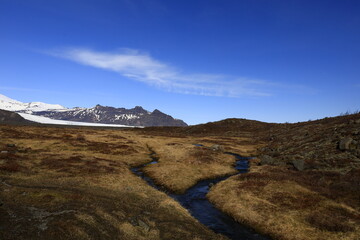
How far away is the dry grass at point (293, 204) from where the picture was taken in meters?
23.0

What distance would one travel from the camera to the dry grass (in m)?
23.0

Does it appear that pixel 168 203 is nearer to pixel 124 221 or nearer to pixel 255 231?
pixel 124 221

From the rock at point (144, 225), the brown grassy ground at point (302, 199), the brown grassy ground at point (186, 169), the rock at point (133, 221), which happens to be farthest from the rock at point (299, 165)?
the rock at point (133, 221)

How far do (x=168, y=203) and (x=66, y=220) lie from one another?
13533mm

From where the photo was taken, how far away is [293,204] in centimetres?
2838

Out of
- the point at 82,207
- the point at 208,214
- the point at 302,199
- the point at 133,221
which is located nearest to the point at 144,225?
the point at 133,221


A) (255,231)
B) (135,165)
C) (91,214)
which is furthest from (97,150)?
(255,231)

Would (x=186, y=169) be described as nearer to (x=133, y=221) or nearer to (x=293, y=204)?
(x=293, y=204)

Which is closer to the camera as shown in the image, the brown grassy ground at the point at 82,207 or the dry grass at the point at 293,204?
the brown grassy ground at the point at 82,207

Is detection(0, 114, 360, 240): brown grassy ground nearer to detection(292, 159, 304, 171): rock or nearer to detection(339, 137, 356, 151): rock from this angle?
detection(339, 137, 356, 151): rock

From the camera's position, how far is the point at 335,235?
Result: 70.9 ft

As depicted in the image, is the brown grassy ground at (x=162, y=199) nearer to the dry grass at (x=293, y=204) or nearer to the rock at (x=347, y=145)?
the dry grass at (x=293, y=204)

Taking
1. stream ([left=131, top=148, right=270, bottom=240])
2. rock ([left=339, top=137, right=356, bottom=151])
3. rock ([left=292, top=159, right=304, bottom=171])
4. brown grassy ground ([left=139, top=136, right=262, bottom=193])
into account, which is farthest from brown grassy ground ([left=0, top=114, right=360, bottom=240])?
stream ([left=131, top=148, right=270, bottom=240])

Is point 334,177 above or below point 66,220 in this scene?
above
